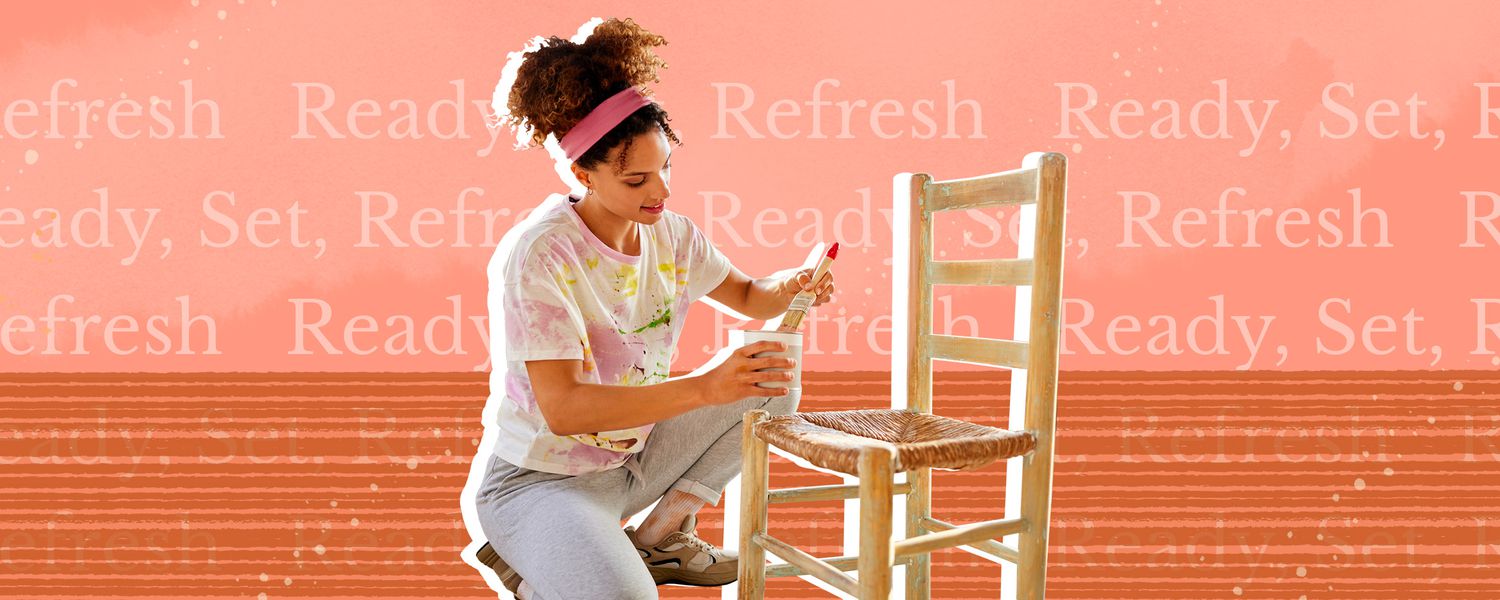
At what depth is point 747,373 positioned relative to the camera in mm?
1356

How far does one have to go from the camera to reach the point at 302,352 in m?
2.52

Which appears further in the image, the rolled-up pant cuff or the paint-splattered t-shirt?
the rolled-up pant cuff

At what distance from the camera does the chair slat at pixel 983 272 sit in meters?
1.55

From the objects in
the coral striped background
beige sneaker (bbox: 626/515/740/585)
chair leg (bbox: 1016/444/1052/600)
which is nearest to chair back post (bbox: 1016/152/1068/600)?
chair leg (bbox: 1016/444/1052/600)

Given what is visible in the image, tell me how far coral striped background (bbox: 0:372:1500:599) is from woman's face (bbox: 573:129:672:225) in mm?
845

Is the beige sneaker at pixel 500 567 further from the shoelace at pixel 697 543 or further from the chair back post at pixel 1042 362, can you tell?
the chair back post at pixel 1042 362

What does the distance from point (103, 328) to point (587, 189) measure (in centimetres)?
163

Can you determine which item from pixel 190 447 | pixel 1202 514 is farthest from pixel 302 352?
pixel 1202 514

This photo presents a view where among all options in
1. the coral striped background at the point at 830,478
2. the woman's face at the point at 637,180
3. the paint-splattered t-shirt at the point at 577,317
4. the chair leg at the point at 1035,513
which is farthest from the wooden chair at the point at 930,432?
the coral striped background at the point at 830,478

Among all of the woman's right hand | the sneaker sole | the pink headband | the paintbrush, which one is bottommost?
the sneaker sole

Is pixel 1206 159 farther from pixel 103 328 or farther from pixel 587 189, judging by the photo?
pixel 103 328

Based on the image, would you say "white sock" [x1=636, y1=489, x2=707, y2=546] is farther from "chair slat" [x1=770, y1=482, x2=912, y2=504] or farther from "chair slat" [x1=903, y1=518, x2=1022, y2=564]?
"chair slat" [x1=903, y1=518, x2=1022, y2=564]

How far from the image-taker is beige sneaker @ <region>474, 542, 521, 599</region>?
168cm

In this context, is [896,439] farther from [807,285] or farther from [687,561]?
[687,561]
